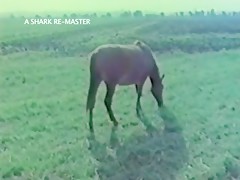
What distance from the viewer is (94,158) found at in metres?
1.32

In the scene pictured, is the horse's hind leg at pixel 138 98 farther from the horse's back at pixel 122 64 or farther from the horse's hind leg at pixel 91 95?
the horse's hind leg at pixel 91 95

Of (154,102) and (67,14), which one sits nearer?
(67,14)

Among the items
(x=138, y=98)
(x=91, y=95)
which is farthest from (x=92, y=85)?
(x=138, y=98)

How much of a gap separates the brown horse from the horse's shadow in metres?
0.06

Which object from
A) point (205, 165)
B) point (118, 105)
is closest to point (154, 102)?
point (118, 105)

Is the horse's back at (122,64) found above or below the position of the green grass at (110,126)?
above

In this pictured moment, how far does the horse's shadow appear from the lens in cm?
132

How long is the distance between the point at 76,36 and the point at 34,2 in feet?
0.46

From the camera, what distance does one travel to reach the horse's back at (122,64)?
1366 millimetres

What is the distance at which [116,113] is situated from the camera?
4.58 ft

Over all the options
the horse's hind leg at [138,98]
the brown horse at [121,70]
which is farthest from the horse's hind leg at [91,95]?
the horse's hind leg at [138,98]

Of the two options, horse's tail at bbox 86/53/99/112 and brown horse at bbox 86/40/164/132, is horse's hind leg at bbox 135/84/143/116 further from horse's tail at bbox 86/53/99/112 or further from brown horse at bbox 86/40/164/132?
horse's tail at bbox 86/53/99/112

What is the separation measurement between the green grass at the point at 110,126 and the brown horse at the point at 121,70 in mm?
17

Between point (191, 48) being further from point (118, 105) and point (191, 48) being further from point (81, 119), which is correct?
point (81, 119)
